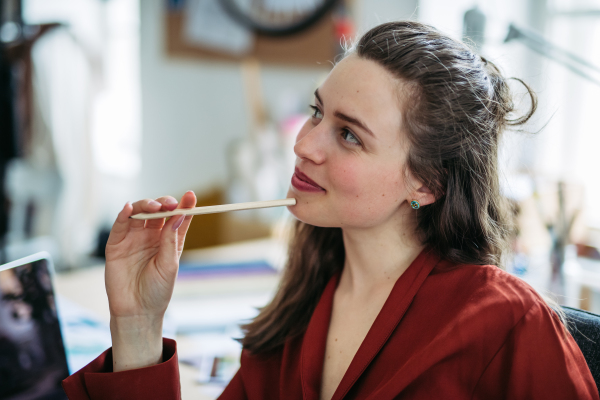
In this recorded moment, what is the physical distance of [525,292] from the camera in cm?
74

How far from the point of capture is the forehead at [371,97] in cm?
80

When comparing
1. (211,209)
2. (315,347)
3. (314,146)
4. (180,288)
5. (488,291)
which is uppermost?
(314,146)

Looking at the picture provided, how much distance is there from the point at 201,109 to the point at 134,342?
7.31 ft

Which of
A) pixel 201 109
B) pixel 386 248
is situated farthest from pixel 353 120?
pixel 201 109

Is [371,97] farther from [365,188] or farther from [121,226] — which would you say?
[121,226]

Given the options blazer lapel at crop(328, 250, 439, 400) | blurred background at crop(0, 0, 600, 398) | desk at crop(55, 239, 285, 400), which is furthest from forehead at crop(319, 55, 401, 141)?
blurred background at crop(0, 0, 600, 398)

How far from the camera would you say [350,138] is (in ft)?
2.76

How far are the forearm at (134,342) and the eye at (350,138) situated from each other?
47cm

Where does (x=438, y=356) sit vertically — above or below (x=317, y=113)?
below

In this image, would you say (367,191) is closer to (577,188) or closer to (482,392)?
(482,392)

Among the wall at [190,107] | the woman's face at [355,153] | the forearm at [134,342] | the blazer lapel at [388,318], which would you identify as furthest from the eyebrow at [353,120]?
the wall at [190,107]

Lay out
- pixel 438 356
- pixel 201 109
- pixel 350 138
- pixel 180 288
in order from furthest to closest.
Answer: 1. pixel 201 109
2. pixel 180 288
3. pixel 350 138
4. pixel 438 356

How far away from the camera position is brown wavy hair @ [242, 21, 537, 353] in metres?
0.81

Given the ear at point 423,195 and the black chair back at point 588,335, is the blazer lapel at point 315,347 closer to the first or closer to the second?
the ear at point 423,195
